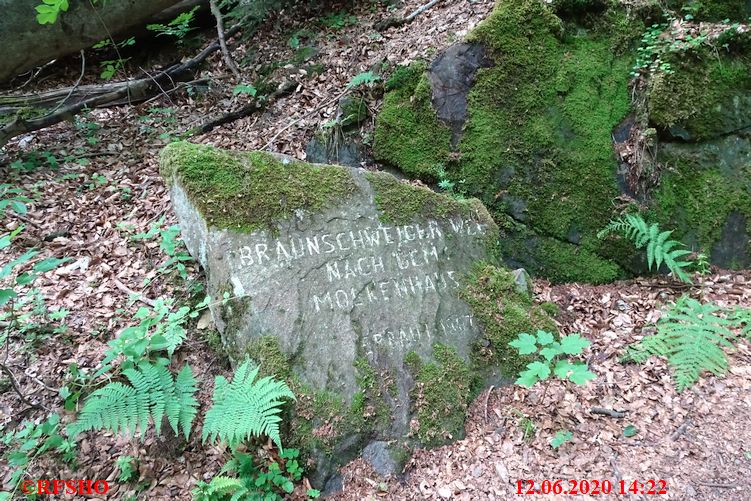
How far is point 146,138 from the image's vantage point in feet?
20.8

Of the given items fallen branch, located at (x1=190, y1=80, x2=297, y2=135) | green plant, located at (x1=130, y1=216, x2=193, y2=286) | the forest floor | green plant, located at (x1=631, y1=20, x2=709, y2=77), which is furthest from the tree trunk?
green plant, located at (x1=631, y1=20, x2=709, y2=77)

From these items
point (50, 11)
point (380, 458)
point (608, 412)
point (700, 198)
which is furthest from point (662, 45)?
point (50, 11)

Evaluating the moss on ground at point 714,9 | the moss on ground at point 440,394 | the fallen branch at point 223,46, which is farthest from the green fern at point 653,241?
the fallen branch at point 223,46

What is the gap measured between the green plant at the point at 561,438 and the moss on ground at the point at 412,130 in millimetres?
2990

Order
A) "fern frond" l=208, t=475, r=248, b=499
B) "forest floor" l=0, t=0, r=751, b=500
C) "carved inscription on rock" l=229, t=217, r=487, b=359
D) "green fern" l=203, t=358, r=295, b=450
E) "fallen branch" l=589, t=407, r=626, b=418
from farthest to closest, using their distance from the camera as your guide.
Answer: "carved inscription on rock" l=229, t=217, r=487, b=359
"fallen branch" l=589, t=407, r=626, b=418
"forest floor" l=0, t=0, r=751, b=500
"green fern" l=203, t=358, r=295, b=450
"fern frond" l=208, t=475, r=248, b=499

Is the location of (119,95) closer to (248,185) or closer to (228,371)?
(248,185)

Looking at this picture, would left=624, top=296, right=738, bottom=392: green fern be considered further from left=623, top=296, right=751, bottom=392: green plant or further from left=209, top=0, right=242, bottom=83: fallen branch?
left=209, top=0, right=242, bottom=83: fallen branch

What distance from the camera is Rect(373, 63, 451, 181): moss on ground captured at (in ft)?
17.3

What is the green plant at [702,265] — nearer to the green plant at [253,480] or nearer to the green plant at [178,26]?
the green plant at [253,480]

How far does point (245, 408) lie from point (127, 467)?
0.92 meters

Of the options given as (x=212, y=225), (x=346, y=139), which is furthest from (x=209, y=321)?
(x=346, y=139)

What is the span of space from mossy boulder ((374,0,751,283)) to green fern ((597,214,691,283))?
0.14m

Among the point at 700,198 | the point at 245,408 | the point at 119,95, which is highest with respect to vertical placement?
the point at 119,95

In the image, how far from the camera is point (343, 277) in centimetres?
371
